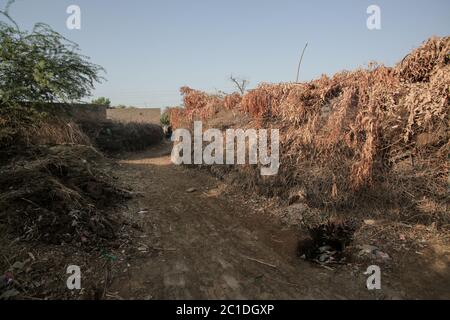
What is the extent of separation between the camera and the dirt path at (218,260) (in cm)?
329

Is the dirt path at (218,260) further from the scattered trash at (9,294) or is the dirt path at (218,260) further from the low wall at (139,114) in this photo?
the low wall at (139,114)

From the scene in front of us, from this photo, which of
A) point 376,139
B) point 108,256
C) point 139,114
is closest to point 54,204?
point 108,256

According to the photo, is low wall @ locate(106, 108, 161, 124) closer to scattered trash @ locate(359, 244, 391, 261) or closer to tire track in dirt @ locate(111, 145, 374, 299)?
tire track in dirt @ locate(111, 145, 374, 299)

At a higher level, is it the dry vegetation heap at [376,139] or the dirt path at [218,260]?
the dry vegetation heap at [376,139]

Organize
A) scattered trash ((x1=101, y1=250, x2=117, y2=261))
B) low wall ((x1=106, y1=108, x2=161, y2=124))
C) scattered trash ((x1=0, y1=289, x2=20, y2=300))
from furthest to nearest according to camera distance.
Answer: low wall ((x1=106, y1=108, x2=161, y2=124)), scattered trash ((x1=101, y1=250, x2=117, y2=261)), scattered trash ((x1=0, y1=289, x2=20, y2=300))

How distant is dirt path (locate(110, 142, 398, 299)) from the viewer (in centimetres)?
329

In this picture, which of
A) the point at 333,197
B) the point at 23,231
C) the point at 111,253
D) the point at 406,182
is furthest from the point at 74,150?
the point at 406,182

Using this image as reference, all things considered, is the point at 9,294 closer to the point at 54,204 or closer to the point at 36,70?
the point at 54,204

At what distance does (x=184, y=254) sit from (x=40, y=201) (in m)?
2.56

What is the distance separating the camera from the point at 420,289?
3295 mm

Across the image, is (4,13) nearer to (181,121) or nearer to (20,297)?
(181,121)

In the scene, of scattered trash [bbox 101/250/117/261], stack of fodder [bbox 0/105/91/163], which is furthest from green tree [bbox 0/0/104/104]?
scattered trash [bbox 101/250/117/261]

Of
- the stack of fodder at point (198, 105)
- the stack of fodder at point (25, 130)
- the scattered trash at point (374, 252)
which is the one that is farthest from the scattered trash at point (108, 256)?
the stack of fodder at point (198, 105)

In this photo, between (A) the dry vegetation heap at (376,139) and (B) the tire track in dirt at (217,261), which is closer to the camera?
(B) the tire track in dirt at (217,261)
